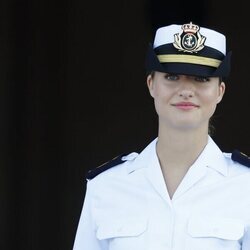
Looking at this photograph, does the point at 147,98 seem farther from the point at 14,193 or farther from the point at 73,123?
the point at 14,193

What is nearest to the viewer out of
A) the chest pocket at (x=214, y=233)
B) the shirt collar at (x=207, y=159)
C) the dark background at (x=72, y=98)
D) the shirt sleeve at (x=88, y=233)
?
the chest pocket at (x=214, y=233)

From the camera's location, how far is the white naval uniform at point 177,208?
7.06 feet

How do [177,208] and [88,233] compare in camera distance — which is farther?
[88,233]

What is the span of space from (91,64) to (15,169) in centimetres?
74

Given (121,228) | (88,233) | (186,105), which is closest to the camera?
(186,105)

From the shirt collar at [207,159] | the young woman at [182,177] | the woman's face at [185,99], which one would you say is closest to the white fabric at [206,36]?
the young woman at [182,177]

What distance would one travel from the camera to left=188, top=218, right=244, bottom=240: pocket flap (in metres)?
2.12

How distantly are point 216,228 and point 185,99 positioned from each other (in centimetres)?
33

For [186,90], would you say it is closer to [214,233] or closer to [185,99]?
[185,99]

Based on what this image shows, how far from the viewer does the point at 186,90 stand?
2.14 meters

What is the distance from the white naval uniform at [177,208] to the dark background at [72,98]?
8.18 feet

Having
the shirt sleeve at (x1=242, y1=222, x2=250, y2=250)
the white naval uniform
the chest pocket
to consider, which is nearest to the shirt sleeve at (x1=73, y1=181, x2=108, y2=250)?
the white naval uniform

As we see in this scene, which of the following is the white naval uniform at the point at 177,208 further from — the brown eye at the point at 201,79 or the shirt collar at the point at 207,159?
the brown eye at the point at 201,79

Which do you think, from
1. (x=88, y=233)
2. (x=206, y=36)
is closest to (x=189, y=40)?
(x=206, y=36)
